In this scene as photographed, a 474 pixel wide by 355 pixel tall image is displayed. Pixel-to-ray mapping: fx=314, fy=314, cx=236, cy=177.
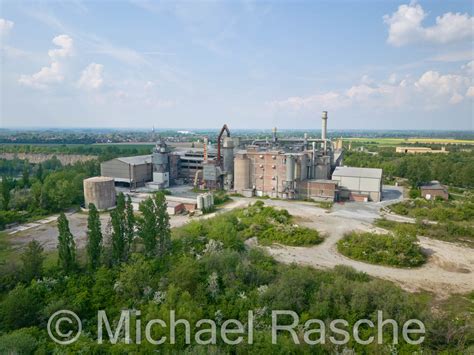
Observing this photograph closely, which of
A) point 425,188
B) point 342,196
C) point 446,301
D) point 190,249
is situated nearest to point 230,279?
point 190,249

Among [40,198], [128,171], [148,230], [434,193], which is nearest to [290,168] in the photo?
[434,193]

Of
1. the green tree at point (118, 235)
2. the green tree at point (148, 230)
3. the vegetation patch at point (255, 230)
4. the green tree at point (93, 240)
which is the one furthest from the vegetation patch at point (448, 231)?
the green tree at point (93, 240)

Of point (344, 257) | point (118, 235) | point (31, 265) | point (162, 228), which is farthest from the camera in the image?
point (344, 257)

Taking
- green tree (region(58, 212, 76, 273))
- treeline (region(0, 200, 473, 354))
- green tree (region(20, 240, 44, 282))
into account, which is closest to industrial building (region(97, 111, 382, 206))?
treeline (region(0, 200, 473, 354))

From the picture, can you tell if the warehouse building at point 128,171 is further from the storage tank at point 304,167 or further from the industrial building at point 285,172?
the storage tank at point 304,167

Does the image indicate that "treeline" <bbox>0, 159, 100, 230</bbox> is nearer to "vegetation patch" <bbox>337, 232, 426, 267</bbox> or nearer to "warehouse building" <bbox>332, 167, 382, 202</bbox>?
"vegetation patch" <bbox>337, 232, 426, 267</bbox>

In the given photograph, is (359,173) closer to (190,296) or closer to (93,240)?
(190,296)

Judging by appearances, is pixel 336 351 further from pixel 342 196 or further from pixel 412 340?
pixel 342 196
